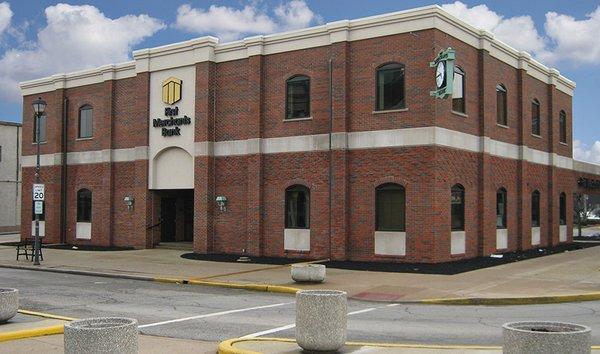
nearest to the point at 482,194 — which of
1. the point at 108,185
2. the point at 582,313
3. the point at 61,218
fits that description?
the point at 582,313

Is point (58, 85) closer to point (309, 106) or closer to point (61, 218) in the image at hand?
point (61, 218)

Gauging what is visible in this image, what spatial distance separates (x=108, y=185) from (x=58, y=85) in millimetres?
6912

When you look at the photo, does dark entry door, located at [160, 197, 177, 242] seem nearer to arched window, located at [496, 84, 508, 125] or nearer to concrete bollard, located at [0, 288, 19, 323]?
arched window, located at [496, 84, 508, 125]

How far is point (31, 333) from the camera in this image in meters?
10.9

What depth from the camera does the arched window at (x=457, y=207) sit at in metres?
25.2

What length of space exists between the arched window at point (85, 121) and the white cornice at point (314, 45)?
1349 millimetres

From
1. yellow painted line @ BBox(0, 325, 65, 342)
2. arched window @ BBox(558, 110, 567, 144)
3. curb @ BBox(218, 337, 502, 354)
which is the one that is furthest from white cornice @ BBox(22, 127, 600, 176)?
yellow painted line @ BBox(0, 325, 65, 342)

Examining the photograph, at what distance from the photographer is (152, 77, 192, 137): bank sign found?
3038 centimetres

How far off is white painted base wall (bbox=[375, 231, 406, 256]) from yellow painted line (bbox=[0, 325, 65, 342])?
14979 mm

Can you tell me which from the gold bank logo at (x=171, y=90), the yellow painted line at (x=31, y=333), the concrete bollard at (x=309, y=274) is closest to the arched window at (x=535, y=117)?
the gold bank logo at (x=171, y=90)

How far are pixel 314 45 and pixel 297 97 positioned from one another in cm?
218

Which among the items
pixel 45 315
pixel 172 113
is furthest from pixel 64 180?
pixel 45 315

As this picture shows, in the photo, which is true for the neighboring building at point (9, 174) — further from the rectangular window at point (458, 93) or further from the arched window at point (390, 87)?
the rectangular window at point (458, 93)

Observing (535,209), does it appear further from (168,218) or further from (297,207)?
(168,218)
